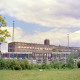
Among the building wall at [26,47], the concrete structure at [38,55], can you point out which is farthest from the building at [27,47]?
the concrete structure at [38,55]

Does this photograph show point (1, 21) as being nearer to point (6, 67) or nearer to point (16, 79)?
point (6, 67)

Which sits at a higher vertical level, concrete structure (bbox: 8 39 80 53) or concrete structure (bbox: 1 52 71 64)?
concrete structure (bbox: 8 39 80 53)

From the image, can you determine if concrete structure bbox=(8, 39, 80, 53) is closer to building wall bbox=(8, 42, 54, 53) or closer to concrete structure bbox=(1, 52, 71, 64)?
building wall bbox=(8, 42, 54, 53)

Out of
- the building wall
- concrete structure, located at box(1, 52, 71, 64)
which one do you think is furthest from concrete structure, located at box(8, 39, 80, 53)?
concrete structure, located at box(1, 52, 71, 64)

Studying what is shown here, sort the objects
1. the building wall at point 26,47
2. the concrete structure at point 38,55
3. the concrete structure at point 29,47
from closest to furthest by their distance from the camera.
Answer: the concrete structure at point 38,55, the building wall at point 26,47, the concrete structure at point 29,47

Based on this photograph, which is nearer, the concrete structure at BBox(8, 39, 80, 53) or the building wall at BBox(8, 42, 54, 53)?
the building wall at BBox(8, 42, 54, 53)

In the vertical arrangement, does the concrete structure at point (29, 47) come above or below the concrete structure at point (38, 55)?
above

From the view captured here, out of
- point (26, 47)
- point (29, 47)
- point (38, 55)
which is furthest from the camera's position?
point (29, 47)

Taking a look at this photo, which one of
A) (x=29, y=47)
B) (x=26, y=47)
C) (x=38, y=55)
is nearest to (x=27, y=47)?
(x=26, y=47)

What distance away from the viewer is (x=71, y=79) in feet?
35.9

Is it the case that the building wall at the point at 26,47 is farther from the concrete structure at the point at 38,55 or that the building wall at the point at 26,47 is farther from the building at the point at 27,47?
the concrete structure at the point at 38,55

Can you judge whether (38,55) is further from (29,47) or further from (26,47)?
(29,47)

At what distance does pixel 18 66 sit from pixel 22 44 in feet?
222

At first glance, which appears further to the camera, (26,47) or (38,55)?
(26,47)
